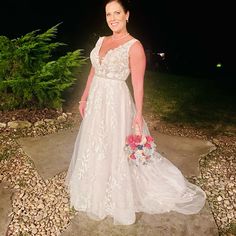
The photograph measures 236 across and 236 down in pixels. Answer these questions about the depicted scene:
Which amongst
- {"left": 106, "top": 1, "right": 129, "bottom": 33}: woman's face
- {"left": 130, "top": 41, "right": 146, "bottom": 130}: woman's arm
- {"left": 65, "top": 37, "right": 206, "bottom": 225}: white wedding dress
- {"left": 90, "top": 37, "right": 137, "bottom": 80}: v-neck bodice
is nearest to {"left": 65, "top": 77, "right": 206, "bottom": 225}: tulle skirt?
{"left": 65, "top": 37, "right": 206, "bottom": 225}: white wedding dress

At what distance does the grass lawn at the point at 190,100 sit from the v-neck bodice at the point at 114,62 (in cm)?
360

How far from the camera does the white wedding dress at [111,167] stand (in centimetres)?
359

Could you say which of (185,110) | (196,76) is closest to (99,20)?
(196,76)

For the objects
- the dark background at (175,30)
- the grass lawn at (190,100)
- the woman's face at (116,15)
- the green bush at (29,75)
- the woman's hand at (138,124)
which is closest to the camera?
the woman's face at (116,15)

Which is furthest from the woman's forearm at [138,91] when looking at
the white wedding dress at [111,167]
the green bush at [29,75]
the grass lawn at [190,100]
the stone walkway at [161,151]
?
the grass lawn at [190,100]

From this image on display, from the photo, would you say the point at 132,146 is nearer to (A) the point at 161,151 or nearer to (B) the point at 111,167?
(B) the point at 111,167

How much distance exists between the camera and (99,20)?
10859mm

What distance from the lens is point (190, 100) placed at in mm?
8266

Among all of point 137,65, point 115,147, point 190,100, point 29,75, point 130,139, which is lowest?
point 190,100

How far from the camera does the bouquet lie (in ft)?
11.7

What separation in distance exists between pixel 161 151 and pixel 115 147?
1881 millimetres

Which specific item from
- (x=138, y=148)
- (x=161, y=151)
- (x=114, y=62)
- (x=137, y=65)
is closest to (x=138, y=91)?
(x=137, y=65)

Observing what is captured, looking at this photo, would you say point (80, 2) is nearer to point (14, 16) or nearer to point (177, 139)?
point (14, 16)

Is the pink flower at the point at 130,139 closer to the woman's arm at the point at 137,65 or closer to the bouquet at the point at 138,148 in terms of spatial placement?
the bouquet at the point at 138,148
